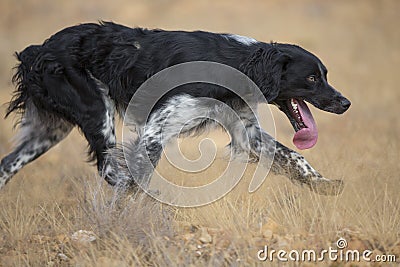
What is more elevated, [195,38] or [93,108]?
[195,38]

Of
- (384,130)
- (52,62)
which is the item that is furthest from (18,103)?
(384,130)

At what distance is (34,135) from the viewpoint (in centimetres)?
578

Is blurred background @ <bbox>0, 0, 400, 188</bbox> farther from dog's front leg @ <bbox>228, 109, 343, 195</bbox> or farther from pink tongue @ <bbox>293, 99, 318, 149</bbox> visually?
pink tongue @ <bbox>293, 99, 318, 149</bbox>

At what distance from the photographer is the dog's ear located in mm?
5246

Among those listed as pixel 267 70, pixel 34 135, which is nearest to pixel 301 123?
pixel 267 70

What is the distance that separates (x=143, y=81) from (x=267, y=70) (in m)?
0.98

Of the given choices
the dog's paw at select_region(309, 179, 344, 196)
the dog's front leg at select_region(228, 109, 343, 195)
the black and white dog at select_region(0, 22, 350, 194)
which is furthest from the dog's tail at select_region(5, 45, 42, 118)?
the dog's paw at select_region(309, 179, 344, 196)

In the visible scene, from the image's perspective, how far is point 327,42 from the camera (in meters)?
17.6

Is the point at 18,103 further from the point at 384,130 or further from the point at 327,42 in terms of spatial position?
the point at 327,42

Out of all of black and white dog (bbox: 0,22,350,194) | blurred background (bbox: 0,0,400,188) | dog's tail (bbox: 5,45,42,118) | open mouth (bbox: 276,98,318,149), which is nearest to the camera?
black and white dog (bbox: 0,22,350,194)

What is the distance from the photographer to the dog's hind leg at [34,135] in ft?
18.8

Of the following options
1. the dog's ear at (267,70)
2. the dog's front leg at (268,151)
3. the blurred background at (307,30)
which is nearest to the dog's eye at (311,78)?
the dog's ear at (267,70)

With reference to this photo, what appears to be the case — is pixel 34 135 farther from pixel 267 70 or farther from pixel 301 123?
pixel 301 123

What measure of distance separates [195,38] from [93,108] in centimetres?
97
